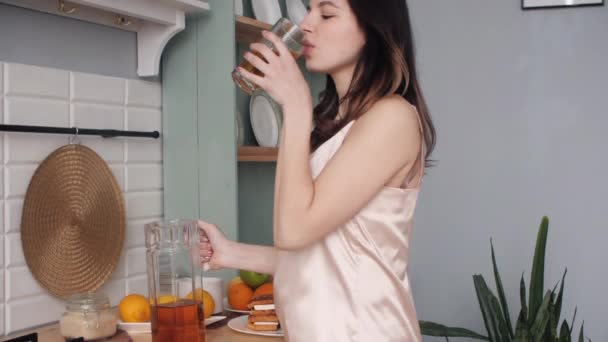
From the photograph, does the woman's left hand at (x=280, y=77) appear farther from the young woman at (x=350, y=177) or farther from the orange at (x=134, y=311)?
→ the orange at (x=134, y=311)

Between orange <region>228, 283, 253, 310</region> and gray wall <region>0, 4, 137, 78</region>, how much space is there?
0.67m

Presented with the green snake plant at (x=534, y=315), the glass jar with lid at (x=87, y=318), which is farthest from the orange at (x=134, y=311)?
the green snake plant at (x=534, y=315)

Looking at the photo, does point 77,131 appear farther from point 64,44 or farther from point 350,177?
point 350,177

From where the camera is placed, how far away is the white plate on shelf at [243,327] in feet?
5.01

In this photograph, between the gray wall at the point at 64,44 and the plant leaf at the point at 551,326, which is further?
the plant leaf at the point at 551,326

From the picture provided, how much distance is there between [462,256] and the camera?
2.97 metres

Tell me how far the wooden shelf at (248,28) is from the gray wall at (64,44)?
335 mm

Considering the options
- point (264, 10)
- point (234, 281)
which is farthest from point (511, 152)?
point (234, 281)

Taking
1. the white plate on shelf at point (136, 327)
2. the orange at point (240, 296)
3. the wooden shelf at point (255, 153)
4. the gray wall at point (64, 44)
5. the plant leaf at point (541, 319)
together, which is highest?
the gray wall at point (64, 44)

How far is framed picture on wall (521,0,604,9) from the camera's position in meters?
2.77

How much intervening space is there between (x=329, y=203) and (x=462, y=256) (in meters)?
2.02

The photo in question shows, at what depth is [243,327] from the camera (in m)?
1.58

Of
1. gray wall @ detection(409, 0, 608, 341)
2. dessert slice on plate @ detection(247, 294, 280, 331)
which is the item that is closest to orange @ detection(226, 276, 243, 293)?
dessert slice on plate @ detection(247, 294, 280, 331)

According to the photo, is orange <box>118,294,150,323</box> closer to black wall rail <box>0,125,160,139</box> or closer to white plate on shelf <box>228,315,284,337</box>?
white plate on shelf <box>228,315,284,337</box>
